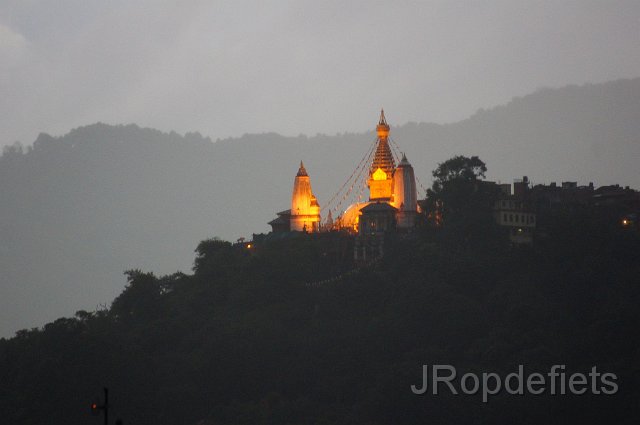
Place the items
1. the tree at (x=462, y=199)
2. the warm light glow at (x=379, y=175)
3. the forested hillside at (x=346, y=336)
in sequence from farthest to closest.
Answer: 1. the warm light glow at (x=379, y=175)
2. the tree at (x=462, y=199)
3. the forested hillside at (x=346, y=336)

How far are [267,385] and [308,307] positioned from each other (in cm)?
808

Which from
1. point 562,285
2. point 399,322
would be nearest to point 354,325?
point 399,322

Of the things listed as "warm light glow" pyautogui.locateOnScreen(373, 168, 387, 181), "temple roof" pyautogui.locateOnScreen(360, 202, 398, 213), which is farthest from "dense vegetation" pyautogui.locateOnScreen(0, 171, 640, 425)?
"warm light glow" pyautogui.locateOnScreen(373, 168, 387, 181)

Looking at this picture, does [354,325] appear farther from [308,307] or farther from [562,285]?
[562,285]

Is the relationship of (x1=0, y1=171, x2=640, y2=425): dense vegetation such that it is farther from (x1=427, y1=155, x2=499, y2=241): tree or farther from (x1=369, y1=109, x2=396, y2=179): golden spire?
(x1=369, y1=109, x2=396, y2=179): golden spire

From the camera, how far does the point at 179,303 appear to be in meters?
122

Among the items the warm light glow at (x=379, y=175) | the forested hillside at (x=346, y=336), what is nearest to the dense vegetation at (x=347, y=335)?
the forested hillside at (x=346, y=336)

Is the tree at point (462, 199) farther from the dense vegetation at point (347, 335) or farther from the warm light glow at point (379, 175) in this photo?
the warm light glow at point (379, 175)

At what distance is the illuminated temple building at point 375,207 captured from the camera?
12419 cm

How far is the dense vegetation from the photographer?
106 metres

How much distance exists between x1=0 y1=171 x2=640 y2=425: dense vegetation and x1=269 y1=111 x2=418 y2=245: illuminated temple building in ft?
6.09

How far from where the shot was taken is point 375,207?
4911 inches

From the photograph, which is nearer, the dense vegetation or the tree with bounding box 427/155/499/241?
the dense vegetation

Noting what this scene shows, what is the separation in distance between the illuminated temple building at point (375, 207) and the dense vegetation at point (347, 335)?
73.0 inches
